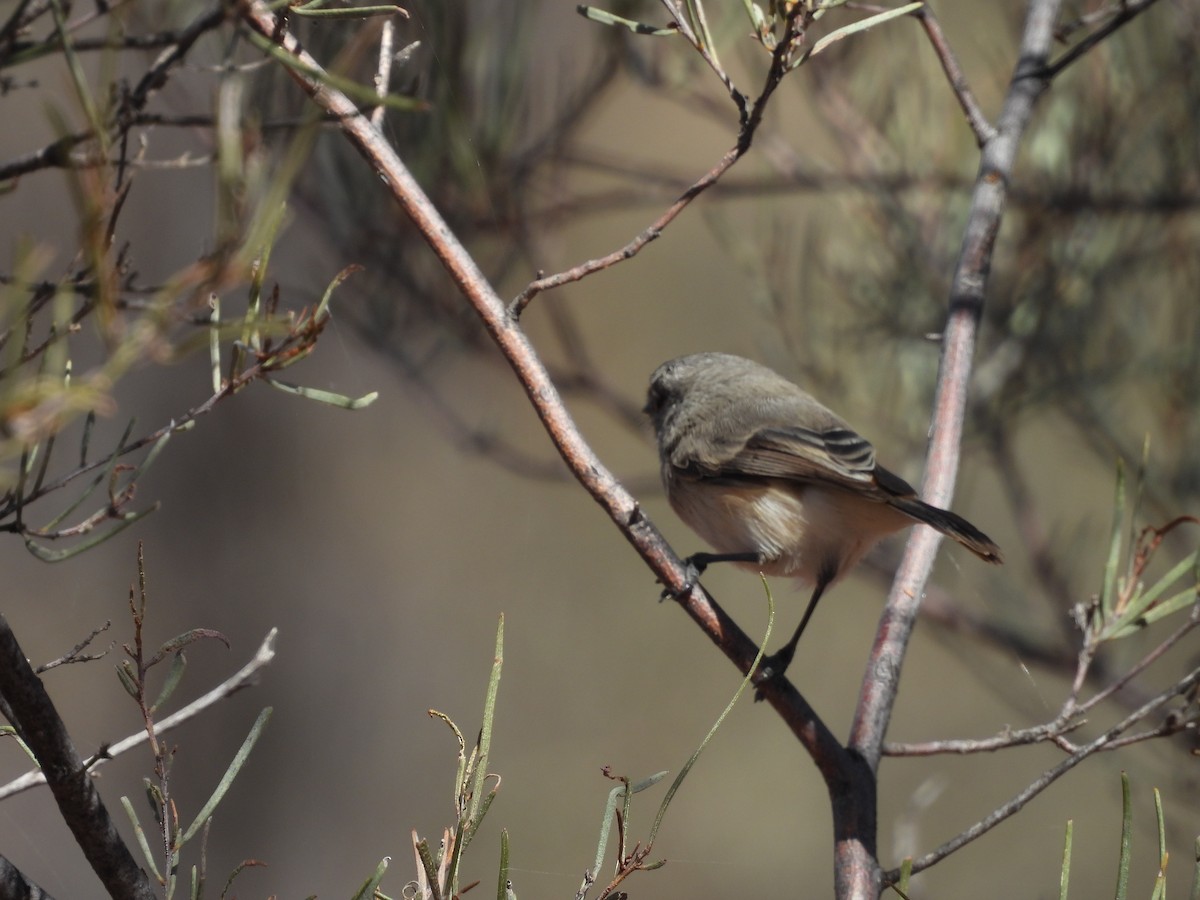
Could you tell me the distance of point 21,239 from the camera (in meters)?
0.38

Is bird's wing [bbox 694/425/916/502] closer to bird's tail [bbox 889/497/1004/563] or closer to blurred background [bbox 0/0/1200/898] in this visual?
bird's tail [bbox 889/497/1004/563]

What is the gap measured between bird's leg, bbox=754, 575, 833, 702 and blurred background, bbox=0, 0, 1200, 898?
0.22m

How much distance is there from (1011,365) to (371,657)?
2.11 meters

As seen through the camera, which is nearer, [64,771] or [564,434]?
[64,771]

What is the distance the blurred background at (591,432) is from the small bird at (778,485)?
1.05 feet

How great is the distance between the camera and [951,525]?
1.24 metres

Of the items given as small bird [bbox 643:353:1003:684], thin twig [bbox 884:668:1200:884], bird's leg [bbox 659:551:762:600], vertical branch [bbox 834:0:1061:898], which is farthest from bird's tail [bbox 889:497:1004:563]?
thin twig [bbox 884:668:1200:884]

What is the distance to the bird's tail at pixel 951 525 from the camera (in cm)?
124

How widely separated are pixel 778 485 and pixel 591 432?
2.58 m

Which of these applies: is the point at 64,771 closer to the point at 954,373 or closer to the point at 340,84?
the point at 340,84

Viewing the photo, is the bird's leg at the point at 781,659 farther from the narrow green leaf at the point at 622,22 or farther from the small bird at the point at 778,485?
the narrow green leaf at the point at 622,22

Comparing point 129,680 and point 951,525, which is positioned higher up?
point 951,525

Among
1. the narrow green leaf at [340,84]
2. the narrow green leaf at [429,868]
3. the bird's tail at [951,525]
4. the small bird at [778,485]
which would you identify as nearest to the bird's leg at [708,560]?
the small bird at [778,485]

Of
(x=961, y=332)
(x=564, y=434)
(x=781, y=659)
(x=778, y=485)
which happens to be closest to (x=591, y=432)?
(x=778, y=485)
